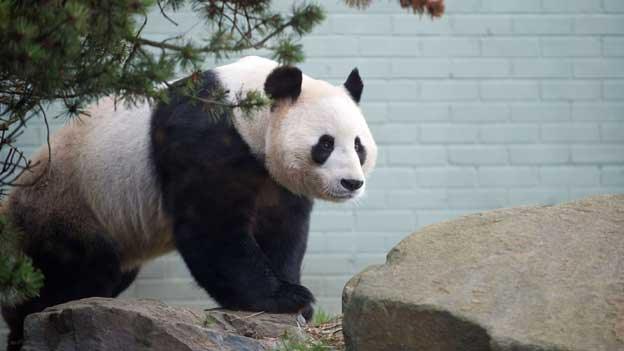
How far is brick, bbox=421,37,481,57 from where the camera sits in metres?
6.07

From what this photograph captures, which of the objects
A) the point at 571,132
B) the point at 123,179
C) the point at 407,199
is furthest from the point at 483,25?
the point at 123,179

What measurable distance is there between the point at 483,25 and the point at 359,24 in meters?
0.84

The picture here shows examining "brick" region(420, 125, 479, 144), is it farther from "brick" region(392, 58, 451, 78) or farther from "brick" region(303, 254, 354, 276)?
"brick" region(303, 254, 354, 276)

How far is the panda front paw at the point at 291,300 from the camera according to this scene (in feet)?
12.7

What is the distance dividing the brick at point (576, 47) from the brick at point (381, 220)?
146 centimetres

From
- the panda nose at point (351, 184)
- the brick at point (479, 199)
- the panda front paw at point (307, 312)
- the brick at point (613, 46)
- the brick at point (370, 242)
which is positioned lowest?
the panda front paw at point (307, 312)

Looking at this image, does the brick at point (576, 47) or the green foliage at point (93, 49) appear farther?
the brick at point (576, 47)

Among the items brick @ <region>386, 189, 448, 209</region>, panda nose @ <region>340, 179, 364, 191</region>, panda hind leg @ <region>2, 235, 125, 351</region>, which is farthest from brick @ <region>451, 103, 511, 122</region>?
panda hind leg @ <region>2, 235, 125, 351</region>

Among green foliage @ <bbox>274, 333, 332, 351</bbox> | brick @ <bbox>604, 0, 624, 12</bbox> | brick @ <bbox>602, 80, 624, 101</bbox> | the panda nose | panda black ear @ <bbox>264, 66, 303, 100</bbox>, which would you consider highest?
brick @ <bbox>604, 0, 624, 12</bbox>

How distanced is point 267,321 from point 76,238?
1116 mm

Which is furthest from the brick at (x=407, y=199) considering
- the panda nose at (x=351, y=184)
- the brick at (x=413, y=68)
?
the panda nose at (x=351, y=184)

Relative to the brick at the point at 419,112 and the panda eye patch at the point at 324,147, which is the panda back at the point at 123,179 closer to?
the panda eye patch at the point at 324,147

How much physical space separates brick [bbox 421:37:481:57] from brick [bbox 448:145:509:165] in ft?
2.06

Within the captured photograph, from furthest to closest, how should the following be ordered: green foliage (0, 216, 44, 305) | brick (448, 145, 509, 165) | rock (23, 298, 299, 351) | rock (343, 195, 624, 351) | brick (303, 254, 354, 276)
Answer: brick (448, 145, 509, 165)
brick (303, 254, 354, 276)
rock (23, 298, 299, 351)
rock (343, 195, 624, 351)
green foliage (0, 216, 44, 305)
